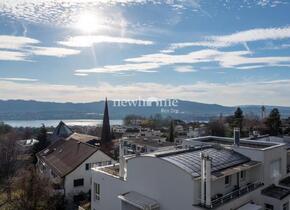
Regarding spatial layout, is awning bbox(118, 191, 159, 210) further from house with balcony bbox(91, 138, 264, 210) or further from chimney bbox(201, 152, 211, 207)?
chimney bbox(201, 152, 211, 207)

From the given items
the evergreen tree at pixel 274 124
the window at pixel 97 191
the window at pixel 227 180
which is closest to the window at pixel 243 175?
the window at pixel 227 180

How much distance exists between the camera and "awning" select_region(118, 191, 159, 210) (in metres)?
15.2

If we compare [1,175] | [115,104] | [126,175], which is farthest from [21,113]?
[126,175]

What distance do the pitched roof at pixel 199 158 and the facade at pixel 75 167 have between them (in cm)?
1405

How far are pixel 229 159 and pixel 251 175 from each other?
6.98 ft

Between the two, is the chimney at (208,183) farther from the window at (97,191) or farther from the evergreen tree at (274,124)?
the evergreen tree at (274,124)

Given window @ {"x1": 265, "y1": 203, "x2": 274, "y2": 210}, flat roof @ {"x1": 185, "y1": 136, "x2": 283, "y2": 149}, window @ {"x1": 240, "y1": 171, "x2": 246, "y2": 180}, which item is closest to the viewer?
window @ {"x1": 265, "y1": 203, "x2": 274, "y2": 210}

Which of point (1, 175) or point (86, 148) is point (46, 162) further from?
point (1, 175)

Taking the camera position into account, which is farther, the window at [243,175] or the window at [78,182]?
the window at [78,182]

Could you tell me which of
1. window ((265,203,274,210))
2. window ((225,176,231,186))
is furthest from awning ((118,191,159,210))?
window ((265,203,274,210))

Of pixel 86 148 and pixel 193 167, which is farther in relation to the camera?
pixel 86 148

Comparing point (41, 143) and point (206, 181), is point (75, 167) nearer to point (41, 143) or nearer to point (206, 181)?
point (206, 181)

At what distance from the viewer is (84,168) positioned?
3058 cm

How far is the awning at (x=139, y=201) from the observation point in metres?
15.2
